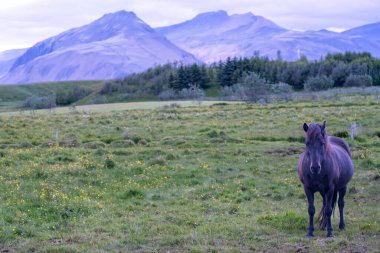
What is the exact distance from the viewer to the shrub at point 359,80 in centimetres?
11775

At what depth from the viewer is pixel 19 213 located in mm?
14297

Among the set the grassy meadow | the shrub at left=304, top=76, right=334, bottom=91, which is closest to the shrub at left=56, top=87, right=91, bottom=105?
the shrub at left=304, top=76, right=334, bottom=91

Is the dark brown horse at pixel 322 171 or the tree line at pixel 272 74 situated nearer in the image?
the dark brown horse at pixel 322 171

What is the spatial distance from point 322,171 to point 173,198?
620 centimetres

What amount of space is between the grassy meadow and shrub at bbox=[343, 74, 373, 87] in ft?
298

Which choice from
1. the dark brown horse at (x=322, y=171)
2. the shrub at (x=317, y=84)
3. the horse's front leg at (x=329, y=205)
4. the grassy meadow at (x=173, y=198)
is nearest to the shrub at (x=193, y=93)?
the shrub at (x=317, y=84)

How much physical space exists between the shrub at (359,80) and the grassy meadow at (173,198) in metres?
90.8

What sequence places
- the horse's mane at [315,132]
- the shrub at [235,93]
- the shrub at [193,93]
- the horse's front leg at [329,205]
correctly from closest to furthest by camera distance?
the horse's mane at [315,132] → the horse's front leg at [329,205] → the shrub at [235,93] → the shrub at [193,93]

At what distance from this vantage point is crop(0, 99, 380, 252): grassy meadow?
1219cm

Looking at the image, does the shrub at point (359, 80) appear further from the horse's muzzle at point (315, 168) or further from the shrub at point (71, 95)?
the horse's muzzle at point (315, 168)

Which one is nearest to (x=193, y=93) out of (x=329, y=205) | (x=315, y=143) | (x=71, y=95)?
(x=71, y=95)

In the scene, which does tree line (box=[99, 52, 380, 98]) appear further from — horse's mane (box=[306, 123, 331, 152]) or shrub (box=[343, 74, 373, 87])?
horse's mane (box=[306, 123, 331, 152])

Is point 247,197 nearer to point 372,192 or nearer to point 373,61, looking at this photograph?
point 372,192

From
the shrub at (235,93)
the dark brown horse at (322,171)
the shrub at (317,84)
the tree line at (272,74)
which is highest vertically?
the tree line at (272,74)
